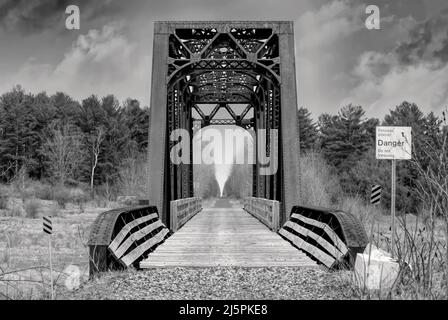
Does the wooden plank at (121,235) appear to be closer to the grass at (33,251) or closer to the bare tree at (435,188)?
the grass at (33,251)

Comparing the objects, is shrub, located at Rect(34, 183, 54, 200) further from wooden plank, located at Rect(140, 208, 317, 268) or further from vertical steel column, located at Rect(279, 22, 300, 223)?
vertical steel column, located at Rect(279, 22, 300, 223)

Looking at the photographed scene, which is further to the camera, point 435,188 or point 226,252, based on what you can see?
point 226,252

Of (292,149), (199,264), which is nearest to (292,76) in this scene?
(292,149)

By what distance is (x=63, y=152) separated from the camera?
4450 centimetres

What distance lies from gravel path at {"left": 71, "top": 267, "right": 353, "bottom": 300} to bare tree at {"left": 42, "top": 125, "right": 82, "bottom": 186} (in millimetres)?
39505

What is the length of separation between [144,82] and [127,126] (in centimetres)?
4435

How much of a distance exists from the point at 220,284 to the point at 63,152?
41635 mm

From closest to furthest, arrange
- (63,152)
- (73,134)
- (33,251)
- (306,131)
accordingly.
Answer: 1. (33,251)
2. (63,152)
3. (73,134)
4. (306,131)

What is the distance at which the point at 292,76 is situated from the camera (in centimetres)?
1128

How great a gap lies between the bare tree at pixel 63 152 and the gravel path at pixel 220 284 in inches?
1555

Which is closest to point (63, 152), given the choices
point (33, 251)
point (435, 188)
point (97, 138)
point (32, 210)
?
point (97, 138)

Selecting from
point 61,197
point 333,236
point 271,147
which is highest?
point 271,147

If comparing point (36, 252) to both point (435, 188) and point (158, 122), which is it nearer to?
point (158, 122)

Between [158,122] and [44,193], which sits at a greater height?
[158,122]
